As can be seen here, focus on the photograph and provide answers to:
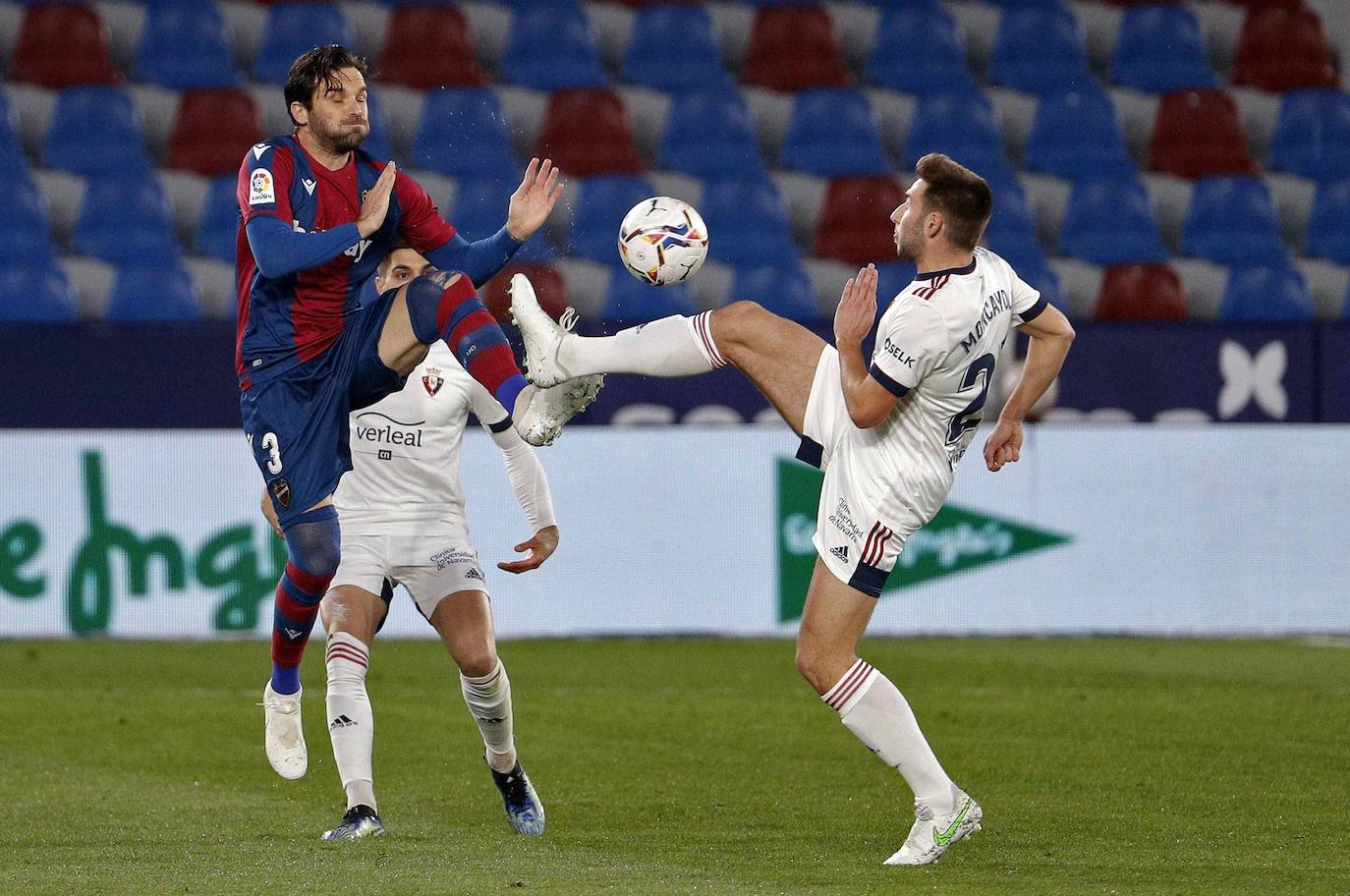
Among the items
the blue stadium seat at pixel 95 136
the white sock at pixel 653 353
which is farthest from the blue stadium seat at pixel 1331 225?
the white sock at pixel 653 353

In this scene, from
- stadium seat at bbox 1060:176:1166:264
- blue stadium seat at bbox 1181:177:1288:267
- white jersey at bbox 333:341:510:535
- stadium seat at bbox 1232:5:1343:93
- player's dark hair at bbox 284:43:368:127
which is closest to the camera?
player's dark hair at bbox 284:43:368:127

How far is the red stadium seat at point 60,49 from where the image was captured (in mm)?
14961

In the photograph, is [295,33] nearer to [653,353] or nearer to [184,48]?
[184,48]

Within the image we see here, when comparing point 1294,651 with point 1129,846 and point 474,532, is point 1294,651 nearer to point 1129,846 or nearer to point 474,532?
point 474,532

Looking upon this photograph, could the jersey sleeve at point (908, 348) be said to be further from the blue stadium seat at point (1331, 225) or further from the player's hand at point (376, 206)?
the blue stadium seat at point (1331, 225)

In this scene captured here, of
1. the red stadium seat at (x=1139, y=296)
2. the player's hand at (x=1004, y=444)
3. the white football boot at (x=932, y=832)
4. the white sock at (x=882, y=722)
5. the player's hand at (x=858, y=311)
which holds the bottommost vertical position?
the white football boot at (x=932, y=832)

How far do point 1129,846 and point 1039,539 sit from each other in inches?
252

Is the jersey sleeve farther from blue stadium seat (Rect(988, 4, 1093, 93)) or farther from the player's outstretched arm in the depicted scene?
blue stadium seat (Rect(988, 4, 1093, 93))

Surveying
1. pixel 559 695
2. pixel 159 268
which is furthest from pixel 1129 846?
pixel 159 268

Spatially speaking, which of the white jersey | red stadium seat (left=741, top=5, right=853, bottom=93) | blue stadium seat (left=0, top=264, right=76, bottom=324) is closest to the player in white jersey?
the white jersey

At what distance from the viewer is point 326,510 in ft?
19.4

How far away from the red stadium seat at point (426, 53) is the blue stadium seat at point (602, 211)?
5.15 feet

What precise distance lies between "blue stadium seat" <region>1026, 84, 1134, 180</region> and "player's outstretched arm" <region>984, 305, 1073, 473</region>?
1005 centimetres

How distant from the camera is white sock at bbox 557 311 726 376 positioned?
5.85 m
